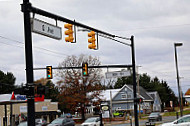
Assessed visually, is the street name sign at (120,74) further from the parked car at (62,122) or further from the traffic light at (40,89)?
the parked car at (62,122)

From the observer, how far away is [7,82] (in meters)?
78.6

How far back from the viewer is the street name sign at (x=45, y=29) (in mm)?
12859

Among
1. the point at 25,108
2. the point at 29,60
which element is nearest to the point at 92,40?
the point at 29,60

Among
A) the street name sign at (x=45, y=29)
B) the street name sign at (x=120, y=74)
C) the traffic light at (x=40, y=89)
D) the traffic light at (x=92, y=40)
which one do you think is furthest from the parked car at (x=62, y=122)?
the street name sign at (x=45, y=29)

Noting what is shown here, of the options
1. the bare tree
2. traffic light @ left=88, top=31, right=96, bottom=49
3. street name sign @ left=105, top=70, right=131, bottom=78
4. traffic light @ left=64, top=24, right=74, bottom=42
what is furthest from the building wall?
traffic light @ left=64, top=24, right=74, bottom=42

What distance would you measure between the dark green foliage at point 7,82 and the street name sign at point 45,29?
207 feet

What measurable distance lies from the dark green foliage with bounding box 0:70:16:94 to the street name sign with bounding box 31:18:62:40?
6324cm

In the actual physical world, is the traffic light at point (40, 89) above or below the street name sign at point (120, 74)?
below

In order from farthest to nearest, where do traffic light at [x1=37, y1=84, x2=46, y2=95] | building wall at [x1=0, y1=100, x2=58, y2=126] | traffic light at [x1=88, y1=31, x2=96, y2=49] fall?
building wall at [x1=0, y1=100, x2=58, y2=126] → traffic light at [x1=88, y1=31, x2=96, y2=49] → traffic light at [x1=37, y1=84, x2=46, y2=95]

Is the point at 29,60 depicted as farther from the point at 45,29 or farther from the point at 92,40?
the point at 92,40

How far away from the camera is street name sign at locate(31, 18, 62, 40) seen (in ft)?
42.2

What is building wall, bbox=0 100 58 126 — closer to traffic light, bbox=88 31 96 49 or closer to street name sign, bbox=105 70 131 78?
street name sign, bbox=105 70 131 78

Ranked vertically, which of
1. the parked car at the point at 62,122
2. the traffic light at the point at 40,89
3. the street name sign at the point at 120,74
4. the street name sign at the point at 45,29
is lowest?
the parked car at the point at 62,122

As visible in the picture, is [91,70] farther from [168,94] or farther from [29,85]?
[168,94]
